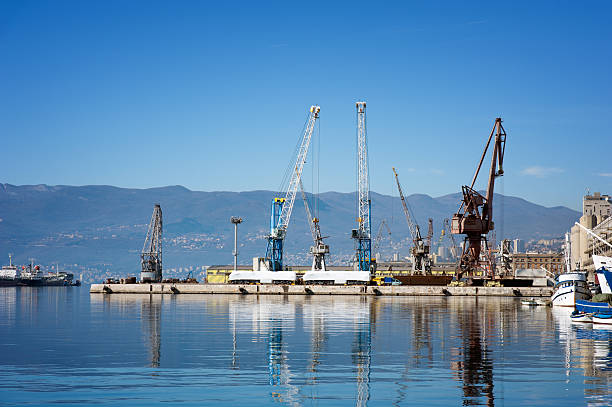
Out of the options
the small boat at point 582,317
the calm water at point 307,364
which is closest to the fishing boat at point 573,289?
the small boat at point 582,317

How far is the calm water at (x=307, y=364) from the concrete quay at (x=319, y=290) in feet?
295

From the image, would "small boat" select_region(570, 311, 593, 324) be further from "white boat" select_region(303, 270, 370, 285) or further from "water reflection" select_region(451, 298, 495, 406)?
"white boat" select_region(303, 270, 370, 285)

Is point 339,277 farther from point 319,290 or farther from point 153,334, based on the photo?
point 153,334

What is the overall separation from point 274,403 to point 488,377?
11.1 metres

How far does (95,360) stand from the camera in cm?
4153

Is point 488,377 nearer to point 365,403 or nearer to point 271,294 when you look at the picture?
point 365,403

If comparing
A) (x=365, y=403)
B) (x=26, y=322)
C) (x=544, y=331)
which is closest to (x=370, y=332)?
(x=544, y=331)

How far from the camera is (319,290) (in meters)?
169

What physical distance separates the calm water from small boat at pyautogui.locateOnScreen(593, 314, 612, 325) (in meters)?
1.76

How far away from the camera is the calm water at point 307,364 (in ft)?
99.1

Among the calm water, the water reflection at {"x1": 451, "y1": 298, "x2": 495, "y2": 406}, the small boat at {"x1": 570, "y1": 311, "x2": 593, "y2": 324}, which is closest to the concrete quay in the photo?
the small boat at {"x1": 570, "y1": 311, "x2": 593, "y2": 324}

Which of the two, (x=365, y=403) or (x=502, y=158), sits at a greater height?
(x=502, y=158)

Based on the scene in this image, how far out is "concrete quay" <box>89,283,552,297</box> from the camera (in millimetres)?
156125

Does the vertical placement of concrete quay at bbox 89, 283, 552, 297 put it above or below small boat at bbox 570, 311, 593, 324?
below
